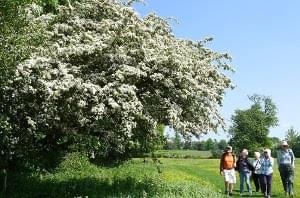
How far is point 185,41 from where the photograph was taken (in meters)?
21.6

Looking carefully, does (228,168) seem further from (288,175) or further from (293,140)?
(293,140)

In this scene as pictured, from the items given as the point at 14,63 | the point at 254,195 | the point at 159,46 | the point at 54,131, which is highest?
the point at 159,46

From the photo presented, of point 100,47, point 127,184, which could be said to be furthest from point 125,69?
point 127,184

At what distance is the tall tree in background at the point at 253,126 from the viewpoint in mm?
113312

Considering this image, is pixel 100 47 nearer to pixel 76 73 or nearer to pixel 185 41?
pixel 76 73

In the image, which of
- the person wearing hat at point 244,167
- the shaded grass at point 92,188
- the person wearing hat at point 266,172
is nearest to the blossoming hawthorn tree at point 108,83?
the shaded grass at point 92,188

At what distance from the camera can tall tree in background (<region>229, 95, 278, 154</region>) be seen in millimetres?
113312

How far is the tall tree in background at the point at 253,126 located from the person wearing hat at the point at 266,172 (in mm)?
84665

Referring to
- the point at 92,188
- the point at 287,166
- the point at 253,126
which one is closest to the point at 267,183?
the point at 287,166

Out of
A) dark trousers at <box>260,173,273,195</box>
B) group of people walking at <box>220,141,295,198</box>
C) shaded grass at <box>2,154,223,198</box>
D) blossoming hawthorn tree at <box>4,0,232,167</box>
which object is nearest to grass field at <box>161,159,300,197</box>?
group of people walking at <box>220,141,295,198</box>

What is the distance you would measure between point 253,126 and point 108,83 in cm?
10035

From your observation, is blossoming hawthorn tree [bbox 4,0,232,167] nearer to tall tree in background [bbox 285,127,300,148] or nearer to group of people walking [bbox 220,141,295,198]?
group of people walking [bbox 220,141,295,198]

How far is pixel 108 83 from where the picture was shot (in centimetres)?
1702

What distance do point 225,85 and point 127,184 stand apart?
5483 mm
